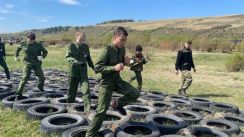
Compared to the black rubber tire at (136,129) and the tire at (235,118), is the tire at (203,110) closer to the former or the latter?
the tire at (235,118)

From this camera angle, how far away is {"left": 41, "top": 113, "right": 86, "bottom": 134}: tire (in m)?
8.30

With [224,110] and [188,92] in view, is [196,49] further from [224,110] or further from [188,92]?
[224,110]

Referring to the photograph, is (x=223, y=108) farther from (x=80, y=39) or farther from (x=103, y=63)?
(x=103, y=63)

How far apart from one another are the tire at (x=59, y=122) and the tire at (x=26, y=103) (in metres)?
1.40

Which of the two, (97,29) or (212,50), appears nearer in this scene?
(212,50)

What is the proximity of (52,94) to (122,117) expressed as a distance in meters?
4.08

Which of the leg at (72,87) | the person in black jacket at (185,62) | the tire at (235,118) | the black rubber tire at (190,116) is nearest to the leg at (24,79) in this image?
the leg at (72,87)

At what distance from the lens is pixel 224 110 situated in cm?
1196

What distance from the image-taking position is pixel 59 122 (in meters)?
9.45

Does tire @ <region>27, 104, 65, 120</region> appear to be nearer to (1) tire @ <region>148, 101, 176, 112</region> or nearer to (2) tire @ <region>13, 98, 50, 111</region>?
(2) tire @ <region>13, 98, 50, 111</region>

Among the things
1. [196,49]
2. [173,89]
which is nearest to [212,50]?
[196,49]

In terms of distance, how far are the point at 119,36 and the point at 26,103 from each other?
17.6 ft

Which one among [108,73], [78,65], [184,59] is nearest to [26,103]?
[78,65]

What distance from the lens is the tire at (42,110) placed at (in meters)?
9.48
